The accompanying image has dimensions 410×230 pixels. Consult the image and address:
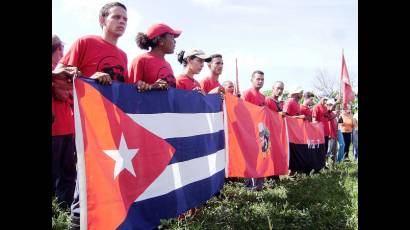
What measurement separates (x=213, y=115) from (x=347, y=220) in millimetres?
2021

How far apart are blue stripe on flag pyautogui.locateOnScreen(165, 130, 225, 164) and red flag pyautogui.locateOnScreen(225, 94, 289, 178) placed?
217mm

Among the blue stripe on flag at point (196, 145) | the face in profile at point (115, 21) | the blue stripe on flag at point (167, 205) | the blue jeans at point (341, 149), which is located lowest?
the blue jeans at point (341, 149)

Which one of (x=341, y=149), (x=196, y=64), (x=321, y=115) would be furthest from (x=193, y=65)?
(x=341, y=149)

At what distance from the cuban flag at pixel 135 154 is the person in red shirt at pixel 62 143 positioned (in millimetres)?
1084

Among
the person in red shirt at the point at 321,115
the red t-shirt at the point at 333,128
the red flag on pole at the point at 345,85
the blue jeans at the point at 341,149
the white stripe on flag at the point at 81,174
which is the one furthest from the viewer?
the blue jeans at the point at 341,149

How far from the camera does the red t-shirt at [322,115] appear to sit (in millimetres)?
11078

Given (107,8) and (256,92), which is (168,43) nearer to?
(107,8)

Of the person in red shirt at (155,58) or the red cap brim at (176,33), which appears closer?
the person in red shirt at (155,58)

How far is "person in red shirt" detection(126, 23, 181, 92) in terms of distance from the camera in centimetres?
411

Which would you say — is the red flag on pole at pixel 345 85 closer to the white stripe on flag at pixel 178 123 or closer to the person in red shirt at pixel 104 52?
the white stripe on flag at pixel 178 123

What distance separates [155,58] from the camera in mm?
4227

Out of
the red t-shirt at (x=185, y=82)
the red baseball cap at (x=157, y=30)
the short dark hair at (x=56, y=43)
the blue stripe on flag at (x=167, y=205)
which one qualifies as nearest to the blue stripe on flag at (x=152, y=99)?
the red t-shirt at (x=185, y=82)

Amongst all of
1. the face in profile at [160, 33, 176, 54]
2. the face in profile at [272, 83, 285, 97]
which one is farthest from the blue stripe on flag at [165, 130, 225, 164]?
the face in profile at [272, 83, 285, 97]
